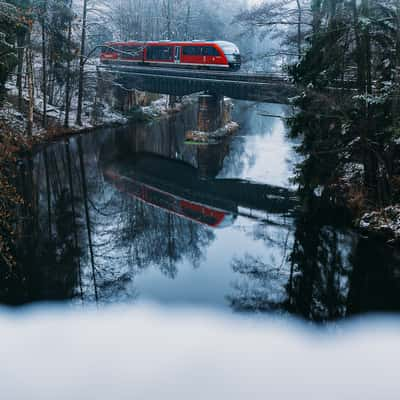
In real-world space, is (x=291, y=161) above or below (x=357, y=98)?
below

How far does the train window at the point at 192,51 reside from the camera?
34.2 meters

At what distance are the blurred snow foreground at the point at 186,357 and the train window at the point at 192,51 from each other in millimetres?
26996

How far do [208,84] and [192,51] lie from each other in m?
4.34

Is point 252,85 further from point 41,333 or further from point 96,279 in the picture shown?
point 41,333

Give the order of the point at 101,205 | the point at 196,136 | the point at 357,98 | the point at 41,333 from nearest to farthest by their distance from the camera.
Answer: the point at 41,333, the point at 357,98, the point at 101,205, the point at 196,136

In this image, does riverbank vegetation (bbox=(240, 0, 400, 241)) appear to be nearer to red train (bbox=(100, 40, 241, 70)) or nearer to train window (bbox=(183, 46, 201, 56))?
red train (bbox=(100, 40, 241, 70))

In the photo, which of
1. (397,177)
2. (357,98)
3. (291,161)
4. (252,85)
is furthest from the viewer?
(252,85)

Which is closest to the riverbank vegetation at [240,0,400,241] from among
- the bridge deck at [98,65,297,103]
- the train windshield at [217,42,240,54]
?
the bridge deck at [98,65,297,103]

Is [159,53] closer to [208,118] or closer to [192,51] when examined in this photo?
[192,51]

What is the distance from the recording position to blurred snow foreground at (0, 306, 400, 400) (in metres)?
8.82

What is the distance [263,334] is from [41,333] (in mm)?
5232

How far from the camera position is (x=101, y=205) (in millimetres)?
18875

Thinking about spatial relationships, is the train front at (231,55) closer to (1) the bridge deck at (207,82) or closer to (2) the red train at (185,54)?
(2) the red train at (185,54)

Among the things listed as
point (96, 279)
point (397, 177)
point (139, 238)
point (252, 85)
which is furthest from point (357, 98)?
point (252, 85)
